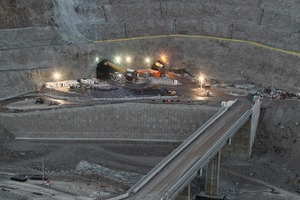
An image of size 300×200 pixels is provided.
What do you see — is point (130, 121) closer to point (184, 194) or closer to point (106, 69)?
point (106, 69)

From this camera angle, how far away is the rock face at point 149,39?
97.8 m

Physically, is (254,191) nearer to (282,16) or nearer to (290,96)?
(290,96)

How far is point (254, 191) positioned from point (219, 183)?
174 inches

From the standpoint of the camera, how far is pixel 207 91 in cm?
9625

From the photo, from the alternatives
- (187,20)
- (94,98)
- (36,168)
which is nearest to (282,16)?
(187,20)

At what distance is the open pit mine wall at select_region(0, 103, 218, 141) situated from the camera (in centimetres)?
8606

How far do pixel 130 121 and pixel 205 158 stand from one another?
23.8 m

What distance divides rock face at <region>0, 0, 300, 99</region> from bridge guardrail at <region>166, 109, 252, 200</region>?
792 inches

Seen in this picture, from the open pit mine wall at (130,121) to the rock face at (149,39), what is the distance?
41.3 feet

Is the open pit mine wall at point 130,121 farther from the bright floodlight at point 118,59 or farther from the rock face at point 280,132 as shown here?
the bright floodlight at point 118,59

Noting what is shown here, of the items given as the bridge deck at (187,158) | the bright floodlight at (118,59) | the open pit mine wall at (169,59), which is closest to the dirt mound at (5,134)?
the open pit mine wall at (169,59)

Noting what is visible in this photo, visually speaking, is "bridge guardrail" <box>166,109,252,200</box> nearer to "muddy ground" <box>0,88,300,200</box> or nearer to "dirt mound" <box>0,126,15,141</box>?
"muddy ground" <box>0,88,300,200</box>

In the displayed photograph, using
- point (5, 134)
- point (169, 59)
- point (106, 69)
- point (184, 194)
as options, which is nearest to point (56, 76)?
point (106, 69)

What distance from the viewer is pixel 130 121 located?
88312mm
